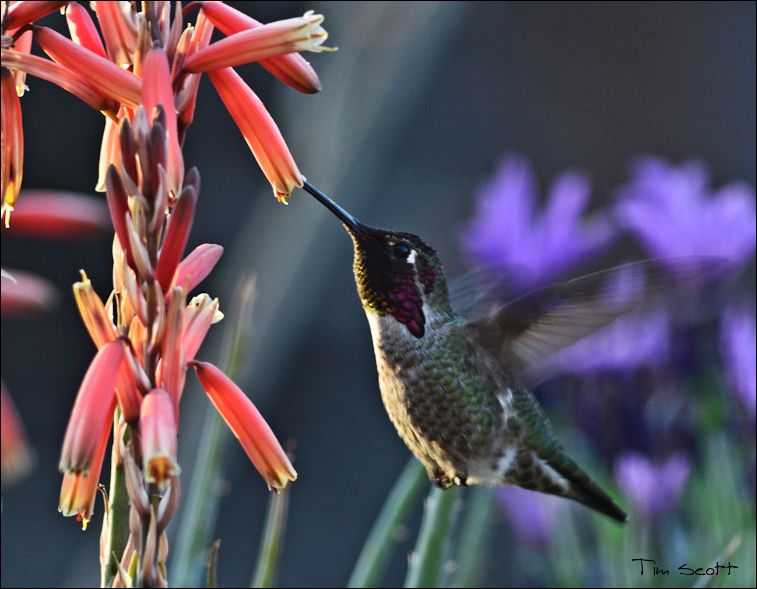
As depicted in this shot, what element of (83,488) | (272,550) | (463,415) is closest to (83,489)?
(83,488)

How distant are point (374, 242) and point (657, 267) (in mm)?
377

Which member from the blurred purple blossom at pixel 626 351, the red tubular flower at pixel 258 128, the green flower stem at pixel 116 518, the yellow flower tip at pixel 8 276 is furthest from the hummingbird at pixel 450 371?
the yellow flower tip at pixel 8 276

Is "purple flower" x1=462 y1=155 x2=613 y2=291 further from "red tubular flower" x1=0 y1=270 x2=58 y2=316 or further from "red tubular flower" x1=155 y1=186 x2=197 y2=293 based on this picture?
"red tubular flower" x1=0 y1=270 x2=58 y2=316

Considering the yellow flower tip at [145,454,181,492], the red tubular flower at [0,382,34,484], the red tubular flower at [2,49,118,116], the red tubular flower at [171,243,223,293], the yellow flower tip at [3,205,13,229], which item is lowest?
the yellow flower tip at [145,454,181,492]

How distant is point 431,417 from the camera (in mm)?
1607

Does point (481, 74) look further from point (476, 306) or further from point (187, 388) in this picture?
point (476, 306)

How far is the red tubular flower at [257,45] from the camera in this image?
89 centimetres

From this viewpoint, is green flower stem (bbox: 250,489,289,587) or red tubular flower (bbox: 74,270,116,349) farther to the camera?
green flower stem (bbox: 250,489,289,587)

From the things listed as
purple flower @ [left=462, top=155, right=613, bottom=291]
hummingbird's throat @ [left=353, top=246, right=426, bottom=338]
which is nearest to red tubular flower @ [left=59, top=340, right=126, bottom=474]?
hummingbird's throat @ [left=353, top=246, right=426, bottom=338]

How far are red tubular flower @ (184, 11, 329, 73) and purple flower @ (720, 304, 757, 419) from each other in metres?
1.03

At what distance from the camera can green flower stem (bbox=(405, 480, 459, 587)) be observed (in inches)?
53.2

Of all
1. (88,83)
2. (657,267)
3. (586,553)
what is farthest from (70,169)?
(88,83)

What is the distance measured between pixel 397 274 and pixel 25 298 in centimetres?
97

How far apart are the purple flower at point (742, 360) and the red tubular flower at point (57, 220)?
1.22 m
